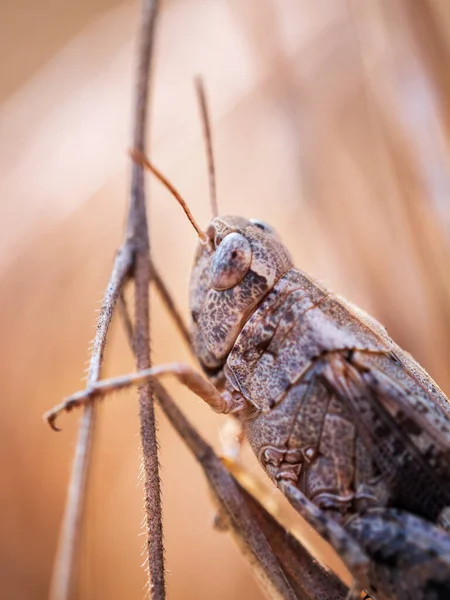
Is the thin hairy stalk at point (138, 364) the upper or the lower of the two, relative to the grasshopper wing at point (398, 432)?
upper

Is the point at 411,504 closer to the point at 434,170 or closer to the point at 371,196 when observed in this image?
the point at 434,170

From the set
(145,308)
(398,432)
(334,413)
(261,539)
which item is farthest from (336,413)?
(145,308)

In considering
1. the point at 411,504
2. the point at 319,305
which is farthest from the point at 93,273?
the point at 411,504

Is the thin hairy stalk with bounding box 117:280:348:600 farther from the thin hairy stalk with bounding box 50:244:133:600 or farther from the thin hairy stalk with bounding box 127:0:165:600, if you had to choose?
the thin hairy stalk with bounding box 50:244:133:600

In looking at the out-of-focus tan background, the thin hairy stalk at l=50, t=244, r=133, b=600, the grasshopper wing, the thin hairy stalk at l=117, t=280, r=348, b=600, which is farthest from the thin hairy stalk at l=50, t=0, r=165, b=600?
the out-of-focus tan background

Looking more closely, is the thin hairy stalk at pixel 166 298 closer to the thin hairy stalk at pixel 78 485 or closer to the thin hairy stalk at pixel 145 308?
the thin hairy stalk at pixel 145 308

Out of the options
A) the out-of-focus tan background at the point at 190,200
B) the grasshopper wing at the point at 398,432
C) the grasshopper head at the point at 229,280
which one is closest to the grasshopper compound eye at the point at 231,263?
the grasshopper head at the point at 229,280

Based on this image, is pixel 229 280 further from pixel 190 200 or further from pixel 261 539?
pixel 190 200
